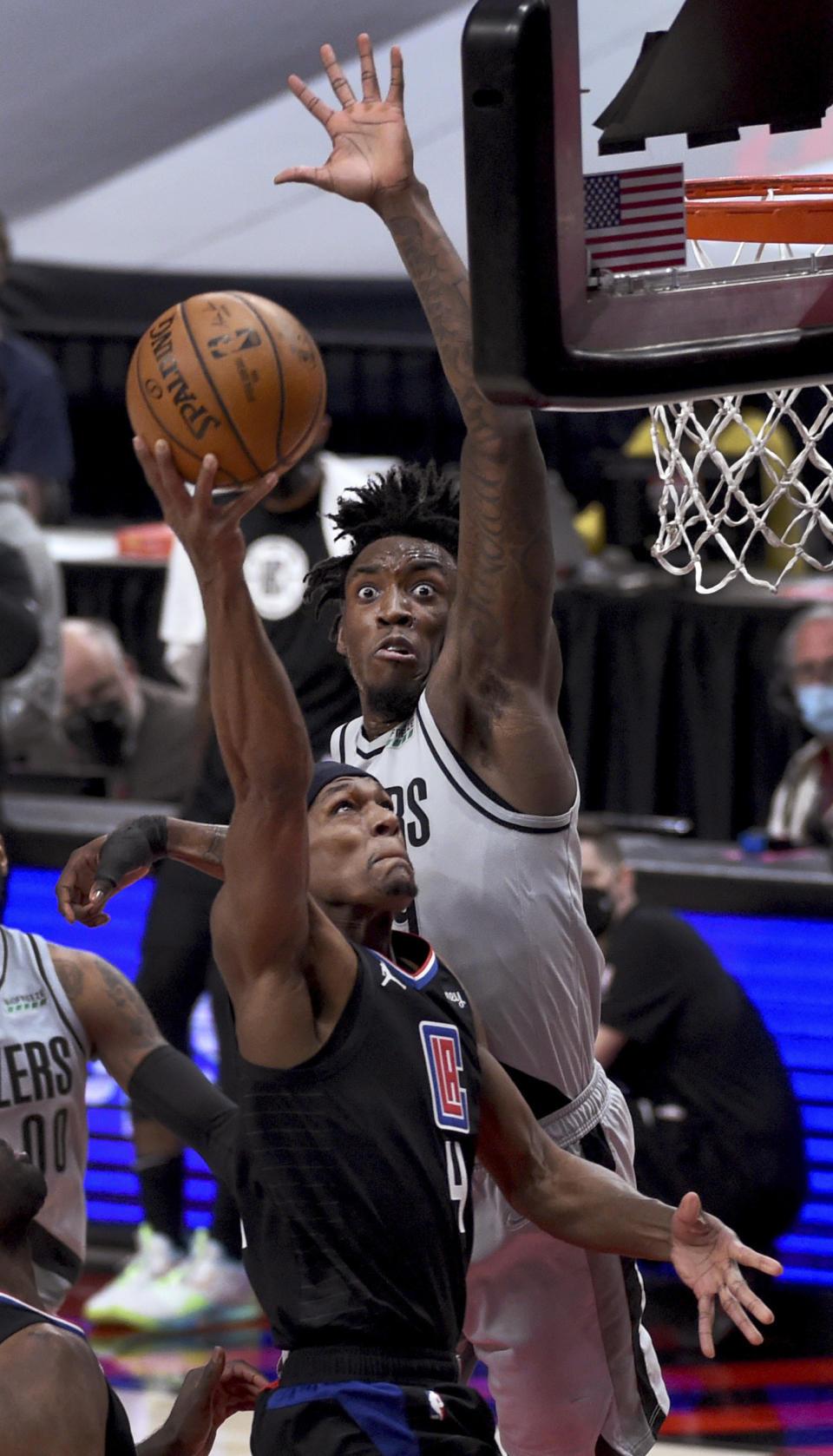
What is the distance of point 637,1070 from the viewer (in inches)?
219

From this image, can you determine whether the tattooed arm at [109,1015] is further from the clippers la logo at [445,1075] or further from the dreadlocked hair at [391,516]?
the clippers la logo at [445,1075]

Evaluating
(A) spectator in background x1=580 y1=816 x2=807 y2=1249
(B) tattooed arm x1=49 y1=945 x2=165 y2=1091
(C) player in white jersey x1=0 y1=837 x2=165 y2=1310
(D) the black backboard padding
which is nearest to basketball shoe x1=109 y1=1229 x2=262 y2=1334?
(A) spectator in background x1=580 y1=816 x2=807 y2=1249

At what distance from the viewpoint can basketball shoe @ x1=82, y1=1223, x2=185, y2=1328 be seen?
18.4ft

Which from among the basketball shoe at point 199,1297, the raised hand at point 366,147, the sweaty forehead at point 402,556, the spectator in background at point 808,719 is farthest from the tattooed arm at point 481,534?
the spectator in background at point 808,719

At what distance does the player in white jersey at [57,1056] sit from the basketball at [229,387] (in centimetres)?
131

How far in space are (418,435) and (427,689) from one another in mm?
10371

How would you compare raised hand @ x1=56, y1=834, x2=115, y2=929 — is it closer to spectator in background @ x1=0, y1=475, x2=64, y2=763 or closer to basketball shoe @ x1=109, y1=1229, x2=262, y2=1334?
spectator in background @ x1=0, y1=475, x2=64, y2=763

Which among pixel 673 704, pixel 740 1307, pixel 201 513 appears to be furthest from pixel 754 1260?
pixel 673 704

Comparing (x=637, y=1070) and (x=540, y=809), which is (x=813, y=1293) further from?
(x=540, y=809)

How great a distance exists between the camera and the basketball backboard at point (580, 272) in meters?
2.51

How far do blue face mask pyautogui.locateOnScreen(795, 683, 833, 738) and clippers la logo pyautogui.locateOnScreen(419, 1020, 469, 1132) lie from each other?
4.31 metres

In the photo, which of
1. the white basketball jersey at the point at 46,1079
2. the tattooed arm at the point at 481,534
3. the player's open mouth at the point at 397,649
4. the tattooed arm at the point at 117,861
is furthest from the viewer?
the white basketball jersey at the point at 46,1079

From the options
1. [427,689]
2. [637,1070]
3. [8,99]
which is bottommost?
[637,1070]

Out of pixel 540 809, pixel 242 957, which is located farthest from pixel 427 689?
pixel 242 957
